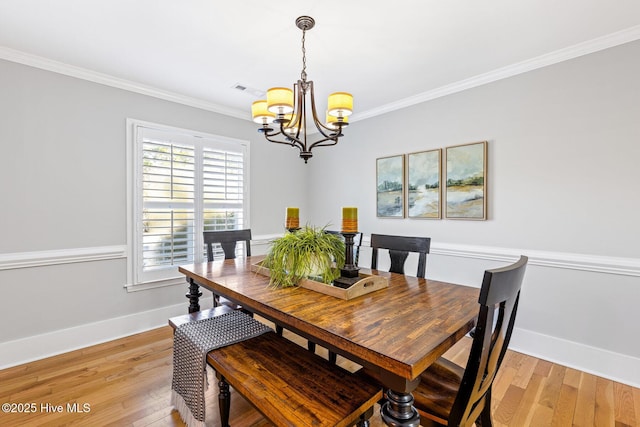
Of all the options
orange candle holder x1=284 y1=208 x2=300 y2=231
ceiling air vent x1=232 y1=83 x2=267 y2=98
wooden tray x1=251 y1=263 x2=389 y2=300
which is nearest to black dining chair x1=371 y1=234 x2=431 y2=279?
wooden tray x1=251 y1=263 x2=389 y2=300

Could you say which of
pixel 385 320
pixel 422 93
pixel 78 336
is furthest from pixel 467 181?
pixel 78 336

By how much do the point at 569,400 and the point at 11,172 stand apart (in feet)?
15.1

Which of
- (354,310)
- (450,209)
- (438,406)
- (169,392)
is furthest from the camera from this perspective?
(450,209)

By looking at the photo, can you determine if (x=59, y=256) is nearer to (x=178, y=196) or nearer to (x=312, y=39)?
(x=178, y=196)

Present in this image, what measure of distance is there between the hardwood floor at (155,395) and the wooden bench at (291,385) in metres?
0.55

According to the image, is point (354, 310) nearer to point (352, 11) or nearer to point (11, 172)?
point (352, 11)

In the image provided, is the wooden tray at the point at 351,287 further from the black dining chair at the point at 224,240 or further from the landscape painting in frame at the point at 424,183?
the landscape painting in frame at the point at 424,183

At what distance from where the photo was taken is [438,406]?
120cm

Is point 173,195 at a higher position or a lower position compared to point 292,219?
higher

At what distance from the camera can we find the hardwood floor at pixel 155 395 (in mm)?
1801

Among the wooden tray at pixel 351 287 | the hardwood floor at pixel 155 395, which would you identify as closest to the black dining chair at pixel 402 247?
the wooden tray at pixel 351 287

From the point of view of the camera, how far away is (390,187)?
3566 mm

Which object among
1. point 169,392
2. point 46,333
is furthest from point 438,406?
point 46,333

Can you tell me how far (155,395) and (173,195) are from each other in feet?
6.52
